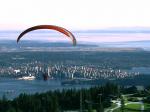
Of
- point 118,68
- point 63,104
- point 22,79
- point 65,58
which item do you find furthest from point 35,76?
point 63,104

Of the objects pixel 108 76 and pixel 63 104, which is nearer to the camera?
pixel 63 104

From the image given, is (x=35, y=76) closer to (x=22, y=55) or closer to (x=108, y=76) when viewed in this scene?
(x=108, y=76)

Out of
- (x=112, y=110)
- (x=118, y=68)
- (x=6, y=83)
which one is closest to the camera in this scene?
(x=112, y=110)

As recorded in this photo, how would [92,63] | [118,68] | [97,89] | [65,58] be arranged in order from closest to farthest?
[97,89], [118,68], [92,63], [65,58]

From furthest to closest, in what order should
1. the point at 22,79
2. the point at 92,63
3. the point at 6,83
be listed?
the point at 92,63
the point at 22,79
the point at 6,83

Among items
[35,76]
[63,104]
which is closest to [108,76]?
[35,76]

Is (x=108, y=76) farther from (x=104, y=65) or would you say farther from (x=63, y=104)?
(x=63, y=104)

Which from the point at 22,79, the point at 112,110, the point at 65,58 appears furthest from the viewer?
the point at 65,58

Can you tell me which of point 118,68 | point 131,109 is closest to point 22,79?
point 118,68

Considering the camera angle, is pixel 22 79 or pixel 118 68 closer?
pixel 22 79
